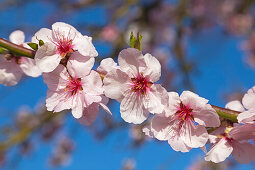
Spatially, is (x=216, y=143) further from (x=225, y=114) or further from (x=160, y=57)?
(x=160, y=57)

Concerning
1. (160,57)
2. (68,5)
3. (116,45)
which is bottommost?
(116,45)

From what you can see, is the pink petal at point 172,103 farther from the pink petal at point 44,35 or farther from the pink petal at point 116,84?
the pink petal at point 44,35

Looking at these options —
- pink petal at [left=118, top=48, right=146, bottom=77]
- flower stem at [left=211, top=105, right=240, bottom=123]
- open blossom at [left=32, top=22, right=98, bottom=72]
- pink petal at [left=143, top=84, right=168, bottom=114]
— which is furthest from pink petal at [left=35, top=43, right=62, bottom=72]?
flower stem at [left=211, top=105, right=240, bottom=123]

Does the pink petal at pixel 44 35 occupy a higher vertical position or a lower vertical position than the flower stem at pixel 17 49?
higher

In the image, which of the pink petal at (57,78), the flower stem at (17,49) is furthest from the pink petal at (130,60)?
the flower stem at (17,49)

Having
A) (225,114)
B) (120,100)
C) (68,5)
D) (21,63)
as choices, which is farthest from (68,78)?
(68,5)

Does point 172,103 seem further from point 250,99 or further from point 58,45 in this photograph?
point 58,45
